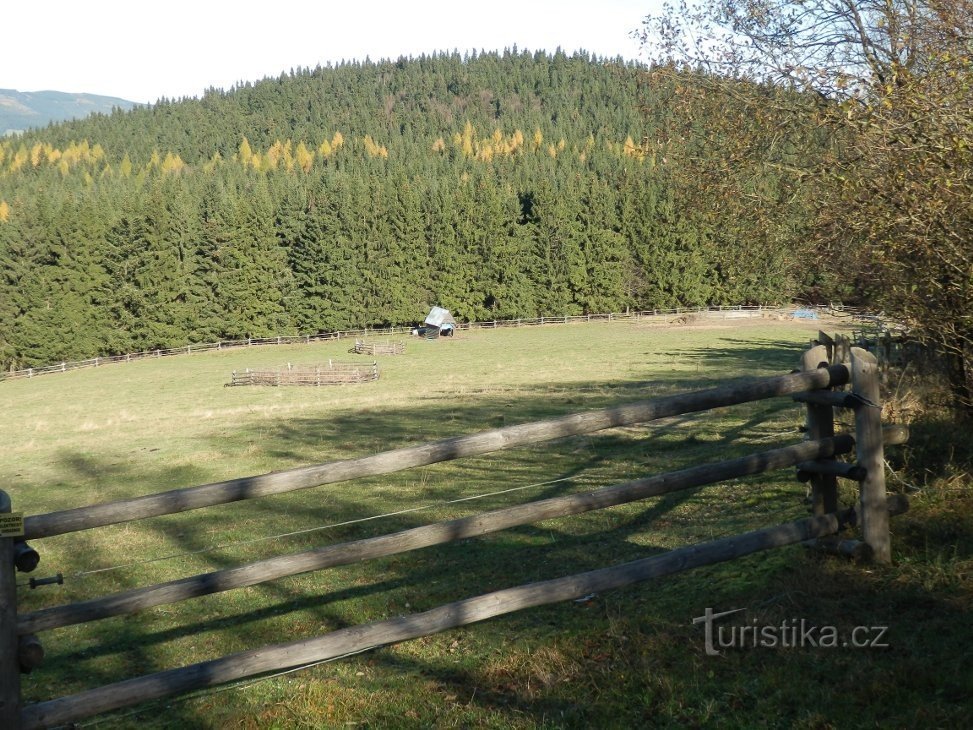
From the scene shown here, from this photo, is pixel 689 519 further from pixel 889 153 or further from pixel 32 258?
pixel 32 258

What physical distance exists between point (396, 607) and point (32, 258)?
76261mm

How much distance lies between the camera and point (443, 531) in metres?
6.30

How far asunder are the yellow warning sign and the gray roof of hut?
80.3 m

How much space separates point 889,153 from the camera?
9.64 metres

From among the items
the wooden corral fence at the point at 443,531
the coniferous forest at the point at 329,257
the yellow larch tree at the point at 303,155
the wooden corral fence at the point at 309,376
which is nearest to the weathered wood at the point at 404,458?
the wooden corral fence at the point at 443,531

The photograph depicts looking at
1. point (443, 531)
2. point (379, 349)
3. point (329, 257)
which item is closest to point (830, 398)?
point (443, 531)

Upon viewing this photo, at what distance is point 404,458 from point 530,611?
10.1 feet

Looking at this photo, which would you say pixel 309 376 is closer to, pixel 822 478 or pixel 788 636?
pixel 822 478

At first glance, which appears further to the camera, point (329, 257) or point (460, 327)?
point (460, 327)

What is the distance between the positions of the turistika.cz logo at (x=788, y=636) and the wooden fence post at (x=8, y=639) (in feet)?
14.1

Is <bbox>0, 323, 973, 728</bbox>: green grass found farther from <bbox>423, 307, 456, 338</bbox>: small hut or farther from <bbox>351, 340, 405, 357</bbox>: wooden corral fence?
<bbox>423, 307, 456, 338</bbox>: small hut

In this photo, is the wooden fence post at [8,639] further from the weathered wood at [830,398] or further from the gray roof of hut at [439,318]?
the gray roof of hut at [439,318]

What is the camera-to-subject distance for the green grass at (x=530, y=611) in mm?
5855

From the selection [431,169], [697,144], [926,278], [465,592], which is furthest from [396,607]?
[431,169]
